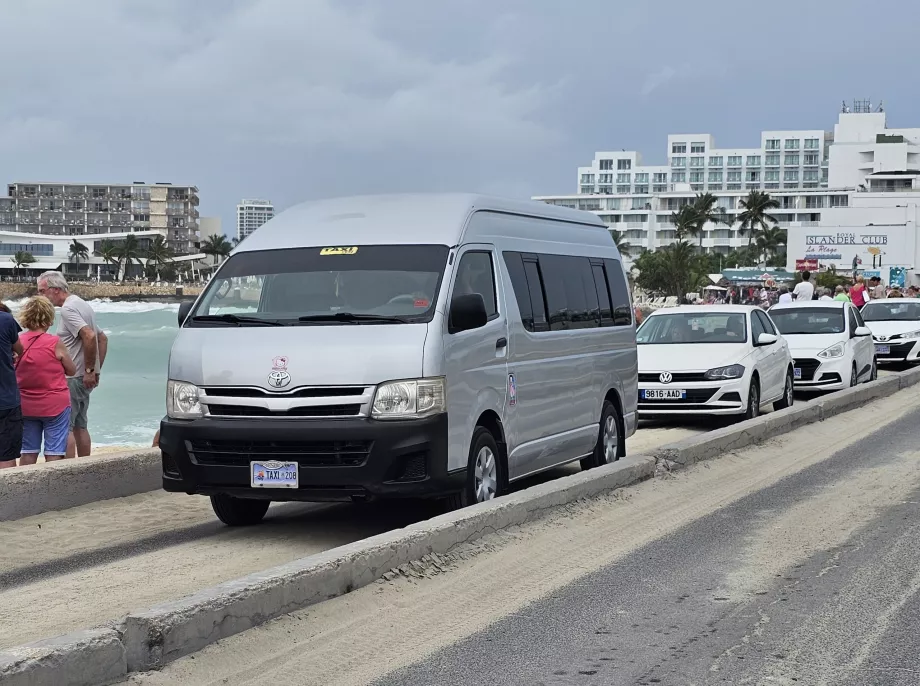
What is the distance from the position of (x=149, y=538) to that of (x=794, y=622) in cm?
442

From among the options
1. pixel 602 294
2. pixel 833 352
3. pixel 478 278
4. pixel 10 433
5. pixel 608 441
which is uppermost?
pixel 478 278

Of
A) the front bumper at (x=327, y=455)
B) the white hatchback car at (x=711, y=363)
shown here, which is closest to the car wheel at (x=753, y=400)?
the white hatchback car at (x=711, y=363)

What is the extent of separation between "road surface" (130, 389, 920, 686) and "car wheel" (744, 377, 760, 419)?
6144 millimetres

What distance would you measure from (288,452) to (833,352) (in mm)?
14444

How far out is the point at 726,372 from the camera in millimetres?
15859

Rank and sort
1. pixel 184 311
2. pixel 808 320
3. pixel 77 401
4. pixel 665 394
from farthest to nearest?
pixel 808 320 < pixel 665 394 < pixel 77 401 < pixel 184 311

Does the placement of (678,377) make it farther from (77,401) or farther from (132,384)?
(132,384)

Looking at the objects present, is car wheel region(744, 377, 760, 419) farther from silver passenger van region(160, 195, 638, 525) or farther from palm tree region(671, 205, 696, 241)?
palm tree region(671, 205, 696, 241)

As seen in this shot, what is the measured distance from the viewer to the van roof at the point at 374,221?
889 centimetres

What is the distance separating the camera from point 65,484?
9297 millimetres

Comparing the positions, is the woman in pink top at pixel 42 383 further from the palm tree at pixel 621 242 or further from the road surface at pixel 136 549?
the palm tree at pixel 621 242

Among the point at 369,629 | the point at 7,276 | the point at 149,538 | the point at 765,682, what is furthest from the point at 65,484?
the point at 7,276

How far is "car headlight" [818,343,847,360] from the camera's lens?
20406 millimetres

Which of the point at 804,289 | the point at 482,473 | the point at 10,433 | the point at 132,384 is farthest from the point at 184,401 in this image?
the point at 132,384
